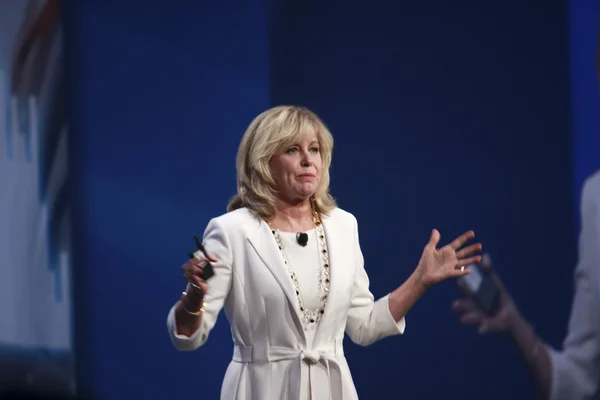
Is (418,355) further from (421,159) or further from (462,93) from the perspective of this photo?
(462,93)

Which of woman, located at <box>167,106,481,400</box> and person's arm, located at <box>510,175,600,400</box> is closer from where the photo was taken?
woman, located at <box>167,106,481,400</box>

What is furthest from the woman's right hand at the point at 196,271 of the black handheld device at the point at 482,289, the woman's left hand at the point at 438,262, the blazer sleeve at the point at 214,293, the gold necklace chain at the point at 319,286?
the black handheld device at the point at 482,289

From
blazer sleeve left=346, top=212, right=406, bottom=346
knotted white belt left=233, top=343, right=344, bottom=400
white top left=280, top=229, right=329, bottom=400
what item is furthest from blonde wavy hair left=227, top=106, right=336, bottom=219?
knotted white belt left=233, top=343, right=344, bottom=400

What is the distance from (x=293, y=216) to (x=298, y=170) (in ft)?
0.46

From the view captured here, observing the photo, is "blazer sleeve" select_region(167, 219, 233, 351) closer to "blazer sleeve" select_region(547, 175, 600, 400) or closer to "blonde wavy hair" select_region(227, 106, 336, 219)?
"blonde wavy hair" select_region(227, 106, 336, 219)

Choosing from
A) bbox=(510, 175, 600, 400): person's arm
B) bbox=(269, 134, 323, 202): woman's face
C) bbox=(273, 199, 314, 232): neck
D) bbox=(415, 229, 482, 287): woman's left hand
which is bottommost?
bbox=(510, 175, 600, 400): person's arm

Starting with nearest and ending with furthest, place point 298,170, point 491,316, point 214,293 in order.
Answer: point 214,293 → point 298,170 → point 491,316

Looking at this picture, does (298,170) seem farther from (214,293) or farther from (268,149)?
(214,293)

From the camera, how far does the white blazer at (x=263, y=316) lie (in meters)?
2.46

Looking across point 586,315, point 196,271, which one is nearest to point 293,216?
point 196,271

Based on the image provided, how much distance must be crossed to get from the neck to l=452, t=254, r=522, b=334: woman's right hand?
2.99ft

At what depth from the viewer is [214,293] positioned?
8.04 feet

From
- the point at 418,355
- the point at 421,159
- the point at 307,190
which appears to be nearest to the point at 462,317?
the point at 418,355

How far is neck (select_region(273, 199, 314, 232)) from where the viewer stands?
2.59 m
